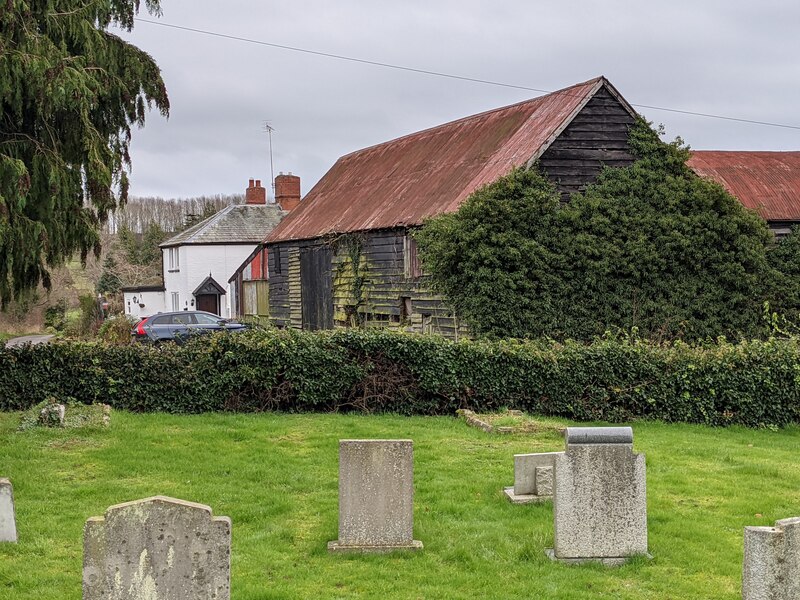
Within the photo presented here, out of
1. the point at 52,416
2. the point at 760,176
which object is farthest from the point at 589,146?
the point at 52,416

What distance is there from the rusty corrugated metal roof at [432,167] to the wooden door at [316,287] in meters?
0.76

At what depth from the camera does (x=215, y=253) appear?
52.2m

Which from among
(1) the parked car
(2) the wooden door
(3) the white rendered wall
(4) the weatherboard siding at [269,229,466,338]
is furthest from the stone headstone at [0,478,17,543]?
(3) the white rendered wall

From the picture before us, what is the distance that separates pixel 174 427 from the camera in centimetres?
1559

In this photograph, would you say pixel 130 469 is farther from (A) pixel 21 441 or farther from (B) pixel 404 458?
(B) pixel 404 458

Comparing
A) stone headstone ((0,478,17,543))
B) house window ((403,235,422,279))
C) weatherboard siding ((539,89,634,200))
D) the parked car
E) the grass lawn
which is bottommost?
the grass lawn

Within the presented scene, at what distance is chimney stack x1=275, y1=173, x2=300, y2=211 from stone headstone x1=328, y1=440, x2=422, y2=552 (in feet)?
148

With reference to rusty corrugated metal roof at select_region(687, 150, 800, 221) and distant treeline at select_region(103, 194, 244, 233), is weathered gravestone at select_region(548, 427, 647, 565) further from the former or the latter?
distant treeline at select_region(103, 194, 244, 233)

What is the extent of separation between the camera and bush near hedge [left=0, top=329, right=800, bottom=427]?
17469 millimetres

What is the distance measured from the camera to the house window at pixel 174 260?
53688 mm

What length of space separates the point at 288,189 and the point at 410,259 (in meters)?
28.5

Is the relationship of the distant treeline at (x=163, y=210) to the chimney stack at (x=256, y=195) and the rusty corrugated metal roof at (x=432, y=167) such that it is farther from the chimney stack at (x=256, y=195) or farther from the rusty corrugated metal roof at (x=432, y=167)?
the rusty corrugated metal roof at (x=432, y=167)

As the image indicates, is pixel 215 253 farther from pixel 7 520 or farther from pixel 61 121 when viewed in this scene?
pixel 7 520

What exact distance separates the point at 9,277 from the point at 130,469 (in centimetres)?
426
